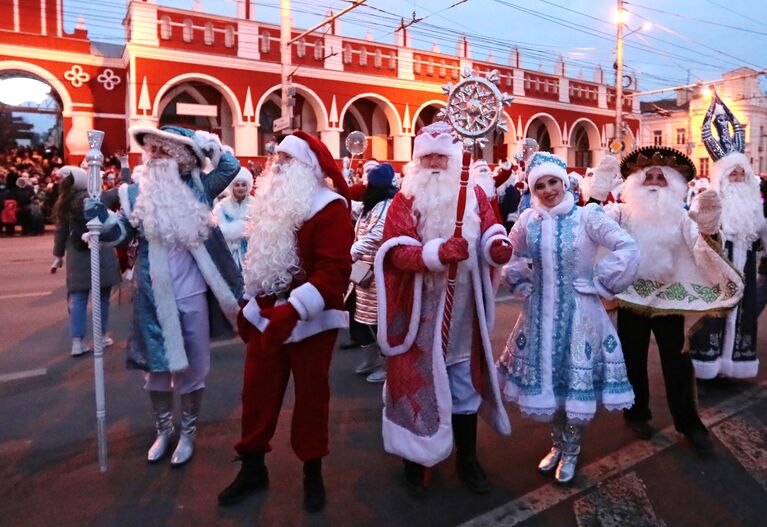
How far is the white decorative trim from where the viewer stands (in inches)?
136

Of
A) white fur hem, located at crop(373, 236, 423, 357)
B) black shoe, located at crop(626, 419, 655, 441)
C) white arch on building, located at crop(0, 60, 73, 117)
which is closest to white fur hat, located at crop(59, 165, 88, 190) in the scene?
white fur hem, located at crop(373, 236, 423, 357)

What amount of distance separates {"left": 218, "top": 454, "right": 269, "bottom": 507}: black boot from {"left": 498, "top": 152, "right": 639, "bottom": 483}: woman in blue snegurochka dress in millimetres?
1427

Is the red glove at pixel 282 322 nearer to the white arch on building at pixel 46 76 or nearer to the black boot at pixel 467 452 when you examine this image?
the black boot at pixel 467 452

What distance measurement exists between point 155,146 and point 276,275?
119 cm

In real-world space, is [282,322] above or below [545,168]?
below

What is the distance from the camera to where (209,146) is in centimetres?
368

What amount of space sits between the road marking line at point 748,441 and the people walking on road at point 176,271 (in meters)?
3.12

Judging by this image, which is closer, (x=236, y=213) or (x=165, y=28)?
(x=236, y=213)

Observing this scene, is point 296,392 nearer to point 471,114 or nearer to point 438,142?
point 438,142

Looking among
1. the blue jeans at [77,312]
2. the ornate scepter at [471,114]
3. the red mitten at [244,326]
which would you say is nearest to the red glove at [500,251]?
the ornate scepter at [471,114]

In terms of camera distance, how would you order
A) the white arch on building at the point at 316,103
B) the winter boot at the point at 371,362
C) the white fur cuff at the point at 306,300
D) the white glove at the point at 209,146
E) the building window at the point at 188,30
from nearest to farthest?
the white fur cuff at the point at 306,300 → the white glove at the point at 209,146 → the winter boot at the point at 371,362 → the building window at the point at 188,30 → the white arch on building at the point at 316,103

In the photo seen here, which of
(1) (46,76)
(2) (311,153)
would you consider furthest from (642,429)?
(1) (46,76)

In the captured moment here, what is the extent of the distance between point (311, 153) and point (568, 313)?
159cm

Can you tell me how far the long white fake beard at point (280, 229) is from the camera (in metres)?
3.01
